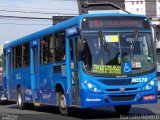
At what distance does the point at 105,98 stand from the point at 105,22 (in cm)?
239

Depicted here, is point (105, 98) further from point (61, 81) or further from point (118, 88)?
point (61, 81)

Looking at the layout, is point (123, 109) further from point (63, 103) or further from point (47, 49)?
point (47, 49)

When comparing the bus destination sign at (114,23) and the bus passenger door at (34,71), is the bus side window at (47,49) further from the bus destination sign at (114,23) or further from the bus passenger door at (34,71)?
the bus destination sign at (114,23)

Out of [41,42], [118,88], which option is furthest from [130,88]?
[41,42]

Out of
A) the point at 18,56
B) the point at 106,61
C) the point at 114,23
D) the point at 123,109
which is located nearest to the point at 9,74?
the point at 18,56

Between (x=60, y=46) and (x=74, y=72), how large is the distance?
1.46 metres

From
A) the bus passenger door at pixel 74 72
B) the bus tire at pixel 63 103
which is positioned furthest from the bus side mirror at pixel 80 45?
the bus tire at pixel 63 103

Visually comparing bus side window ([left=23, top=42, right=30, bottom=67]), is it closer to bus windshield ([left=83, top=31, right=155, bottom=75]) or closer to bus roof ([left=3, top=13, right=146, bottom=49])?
bus roof ([left=3, top=13, right=146, bottom=49])

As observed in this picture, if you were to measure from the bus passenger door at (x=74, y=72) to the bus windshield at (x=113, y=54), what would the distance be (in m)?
0.60

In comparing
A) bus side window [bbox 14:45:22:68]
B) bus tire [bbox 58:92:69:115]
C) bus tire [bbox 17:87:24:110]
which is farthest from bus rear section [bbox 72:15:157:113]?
bus tire [bbox 17:87:24:110]

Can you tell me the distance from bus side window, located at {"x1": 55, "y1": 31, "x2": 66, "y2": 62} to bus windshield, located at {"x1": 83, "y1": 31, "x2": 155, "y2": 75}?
1584mm

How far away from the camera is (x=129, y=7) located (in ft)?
432

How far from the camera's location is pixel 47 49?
17.4 m

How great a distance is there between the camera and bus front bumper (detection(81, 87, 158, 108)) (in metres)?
14.2
